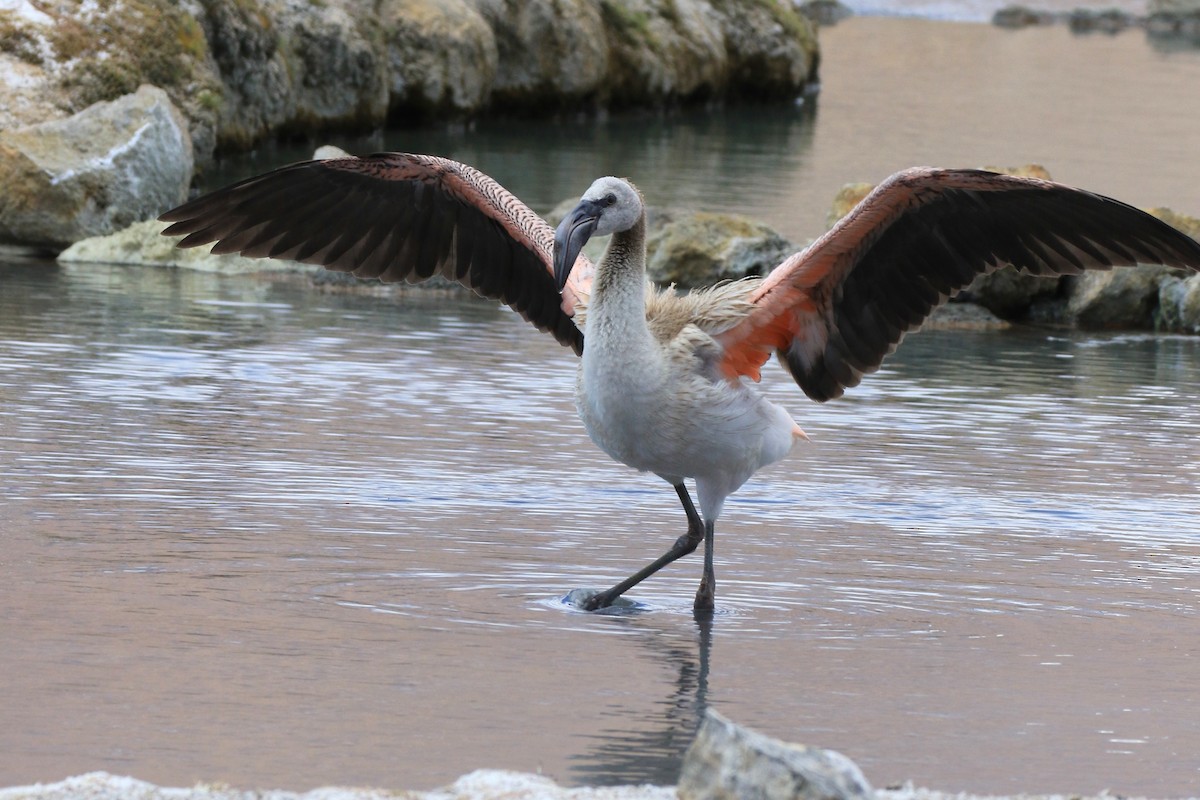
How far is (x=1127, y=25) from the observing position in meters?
Answer: 66.1

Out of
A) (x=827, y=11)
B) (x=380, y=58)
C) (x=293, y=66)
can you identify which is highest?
(x=827, y=11)

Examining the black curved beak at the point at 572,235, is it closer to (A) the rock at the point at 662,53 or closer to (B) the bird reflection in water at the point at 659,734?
(B) the bird reflection in water at the point at 659,734

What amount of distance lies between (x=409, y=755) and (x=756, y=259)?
10.3 m

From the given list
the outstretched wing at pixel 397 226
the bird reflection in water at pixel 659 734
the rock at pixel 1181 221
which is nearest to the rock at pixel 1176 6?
the rock at pixel 1181 221

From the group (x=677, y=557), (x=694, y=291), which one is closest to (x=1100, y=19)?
(x=694, y=291)

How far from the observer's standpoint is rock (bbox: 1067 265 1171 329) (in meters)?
15.1

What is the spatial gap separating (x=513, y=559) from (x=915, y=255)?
210 centimetres

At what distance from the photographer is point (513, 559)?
7715 mm

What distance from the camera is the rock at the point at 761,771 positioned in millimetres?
4441

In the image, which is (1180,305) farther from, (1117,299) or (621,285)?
(621,285)

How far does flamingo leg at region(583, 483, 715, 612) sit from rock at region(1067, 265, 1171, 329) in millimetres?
8326

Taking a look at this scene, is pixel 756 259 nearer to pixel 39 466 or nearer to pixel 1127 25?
pixel 39 466

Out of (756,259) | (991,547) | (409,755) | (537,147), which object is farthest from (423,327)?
(537,147)

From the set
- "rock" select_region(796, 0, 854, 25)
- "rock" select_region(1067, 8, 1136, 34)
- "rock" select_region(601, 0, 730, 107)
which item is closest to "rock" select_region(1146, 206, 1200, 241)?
"rock" select_region(601, 0, 730, 107)
